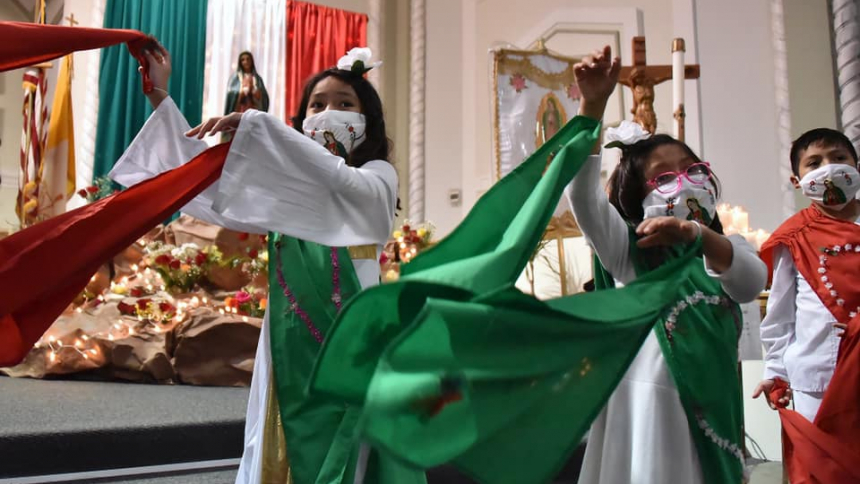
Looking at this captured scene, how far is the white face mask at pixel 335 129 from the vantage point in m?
1.86

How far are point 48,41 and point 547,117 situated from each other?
426 cm

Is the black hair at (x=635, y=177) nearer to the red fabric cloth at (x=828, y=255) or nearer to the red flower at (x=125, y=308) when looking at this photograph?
the red fabric cloth at (x=828, y=255)

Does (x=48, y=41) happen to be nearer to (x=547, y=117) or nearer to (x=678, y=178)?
(x=678, y=178)

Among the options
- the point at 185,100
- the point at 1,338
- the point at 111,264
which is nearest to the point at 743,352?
the point at 1,338

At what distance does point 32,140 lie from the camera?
17.5ft

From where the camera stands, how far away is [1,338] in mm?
1657

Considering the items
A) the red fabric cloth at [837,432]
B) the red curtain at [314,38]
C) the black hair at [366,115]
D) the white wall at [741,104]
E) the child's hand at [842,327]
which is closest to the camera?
the black hair at [366,115]

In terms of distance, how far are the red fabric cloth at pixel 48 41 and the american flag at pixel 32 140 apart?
3.84 m

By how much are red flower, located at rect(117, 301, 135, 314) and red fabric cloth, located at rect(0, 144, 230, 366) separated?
2989mm

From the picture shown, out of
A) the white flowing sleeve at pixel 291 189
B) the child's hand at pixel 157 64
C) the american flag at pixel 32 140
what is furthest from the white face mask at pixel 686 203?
the american flag at pixel 32 140

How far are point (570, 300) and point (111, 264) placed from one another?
506 cm

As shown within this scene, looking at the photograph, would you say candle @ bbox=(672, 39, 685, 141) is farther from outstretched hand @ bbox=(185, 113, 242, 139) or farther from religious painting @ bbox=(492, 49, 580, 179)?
outstretched hand @ bbox=(185, 113, 242, 139)

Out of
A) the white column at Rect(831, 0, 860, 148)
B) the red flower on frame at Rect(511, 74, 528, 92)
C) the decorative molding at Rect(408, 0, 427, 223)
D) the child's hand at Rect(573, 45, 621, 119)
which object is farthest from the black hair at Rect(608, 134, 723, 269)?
the decorative molding at Rect(408, 0, 427, 223)

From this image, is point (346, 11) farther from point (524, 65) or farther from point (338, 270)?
point (338, 270)
